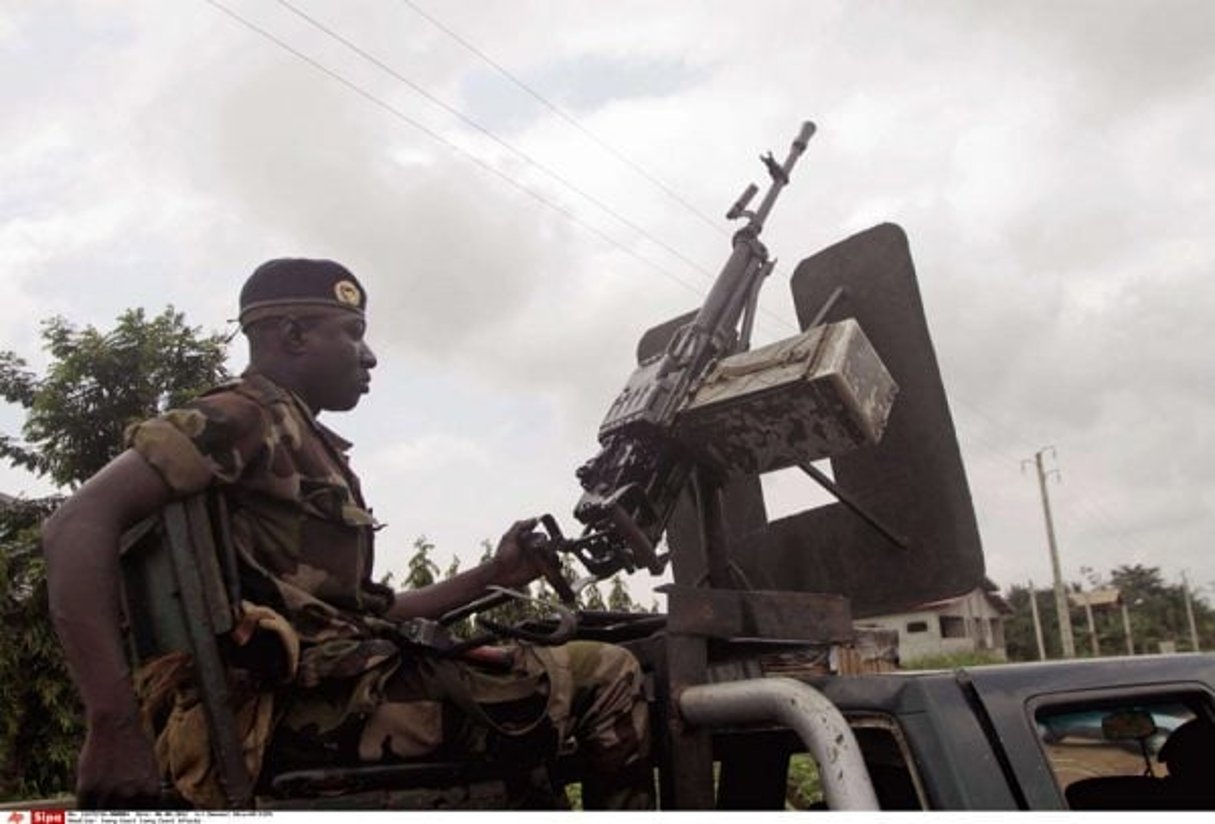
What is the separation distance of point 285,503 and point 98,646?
48 cm

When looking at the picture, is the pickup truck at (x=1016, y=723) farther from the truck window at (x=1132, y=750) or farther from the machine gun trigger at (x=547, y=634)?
the machine gun trigger at (x=547, y=634)

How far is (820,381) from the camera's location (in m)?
2.31

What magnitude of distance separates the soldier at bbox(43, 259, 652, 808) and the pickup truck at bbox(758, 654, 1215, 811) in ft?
1.25

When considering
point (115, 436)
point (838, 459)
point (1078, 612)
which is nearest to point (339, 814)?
point (838, 459)

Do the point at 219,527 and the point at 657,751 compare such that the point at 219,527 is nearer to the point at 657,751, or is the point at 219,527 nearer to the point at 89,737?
the point at 89,737

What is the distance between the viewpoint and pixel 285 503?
6.49 ft

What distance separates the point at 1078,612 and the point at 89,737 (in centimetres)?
5698

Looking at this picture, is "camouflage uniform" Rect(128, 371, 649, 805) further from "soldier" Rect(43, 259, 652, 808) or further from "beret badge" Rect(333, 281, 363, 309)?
"beret badge" Rect(333, 281, 363, 309)

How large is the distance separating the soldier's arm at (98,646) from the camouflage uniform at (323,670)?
0.44ft

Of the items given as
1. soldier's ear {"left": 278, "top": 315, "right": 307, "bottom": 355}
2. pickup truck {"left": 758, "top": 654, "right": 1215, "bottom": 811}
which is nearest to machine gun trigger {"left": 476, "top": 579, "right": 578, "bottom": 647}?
pickup truck {"left": 758, "top": 654, "right": 1215, "bottom": 811}

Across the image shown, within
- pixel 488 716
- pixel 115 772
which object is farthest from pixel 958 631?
pixel 115 772

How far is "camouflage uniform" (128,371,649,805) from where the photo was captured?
1732 millimetres

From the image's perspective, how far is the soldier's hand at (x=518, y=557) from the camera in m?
2.46

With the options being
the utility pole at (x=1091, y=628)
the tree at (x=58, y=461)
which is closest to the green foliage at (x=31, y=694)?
the tree at (x=58, y=461)
